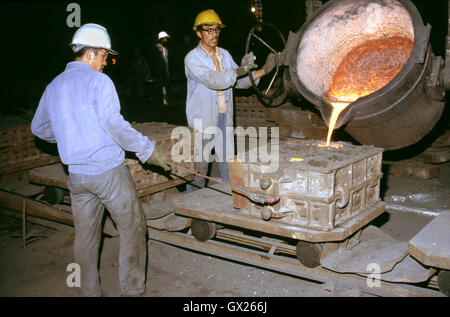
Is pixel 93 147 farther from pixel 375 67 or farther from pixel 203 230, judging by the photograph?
pixel 375 67

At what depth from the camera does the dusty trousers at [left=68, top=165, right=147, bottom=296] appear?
10.3 feet

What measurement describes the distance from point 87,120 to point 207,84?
1643 mm

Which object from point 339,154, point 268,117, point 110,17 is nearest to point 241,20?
point 110,17

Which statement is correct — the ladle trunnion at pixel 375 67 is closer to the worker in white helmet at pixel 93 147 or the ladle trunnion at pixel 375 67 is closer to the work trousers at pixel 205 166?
the work trousers at pixel 205 166

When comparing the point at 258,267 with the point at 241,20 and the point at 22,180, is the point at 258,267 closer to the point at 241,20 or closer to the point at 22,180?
the point at 22,180

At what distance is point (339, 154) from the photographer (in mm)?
3438

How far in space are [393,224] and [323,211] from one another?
177cm

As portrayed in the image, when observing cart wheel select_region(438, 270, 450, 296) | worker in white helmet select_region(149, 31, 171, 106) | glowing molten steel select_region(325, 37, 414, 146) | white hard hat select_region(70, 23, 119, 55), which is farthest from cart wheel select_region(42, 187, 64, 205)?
worker in white helmet select_region(149, 31, 171, 106)

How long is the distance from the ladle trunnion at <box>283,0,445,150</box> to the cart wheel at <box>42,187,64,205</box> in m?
2.82

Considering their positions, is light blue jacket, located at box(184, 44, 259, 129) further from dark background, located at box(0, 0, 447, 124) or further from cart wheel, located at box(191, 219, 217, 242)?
dark background, located at box(0, 0, 447, 124)

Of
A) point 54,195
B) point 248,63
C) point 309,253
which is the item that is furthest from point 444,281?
point 54,195

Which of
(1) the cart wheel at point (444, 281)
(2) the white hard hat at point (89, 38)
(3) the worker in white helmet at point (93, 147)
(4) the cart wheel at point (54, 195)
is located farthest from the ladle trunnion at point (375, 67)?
(4) the cart wheel at point (54, 195)

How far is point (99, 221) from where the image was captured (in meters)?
3.28

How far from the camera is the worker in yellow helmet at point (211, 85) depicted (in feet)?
14.3
